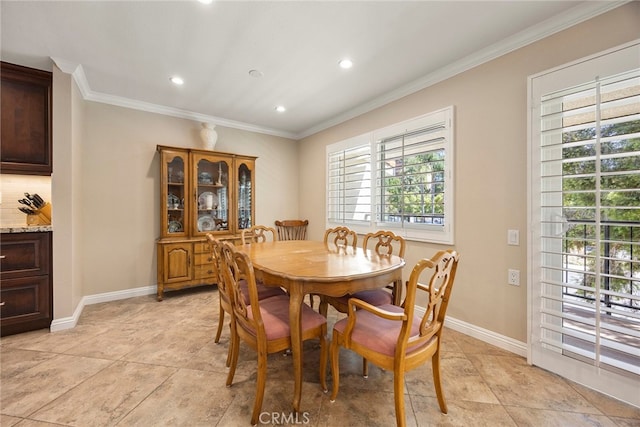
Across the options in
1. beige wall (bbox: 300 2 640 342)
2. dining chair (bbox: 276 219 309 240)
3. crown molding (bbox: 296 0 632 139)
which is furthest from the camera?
dining chair (bbox: 276 219 309 240)

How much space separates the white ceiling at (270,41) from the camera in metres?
1.84

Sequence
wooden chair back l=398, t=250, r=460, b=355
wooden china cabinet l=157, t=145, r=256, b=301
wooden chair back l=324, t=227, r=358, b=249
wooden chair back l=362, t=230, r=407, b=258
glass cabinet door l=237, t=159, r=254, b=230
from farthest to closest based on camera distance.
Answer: glass cabinet door l=237, t=159, r=254, b=230 → wooden china cabinet l=157, t=145, r=256, b=301 → wooden chair back l=324, t=227, r=358, b=249 → wooden chair back l=362, t=230, r=407, b=258 → wooden chair back l=398, t=250, r=460, b=355

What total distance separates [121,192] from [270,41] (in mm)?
2781

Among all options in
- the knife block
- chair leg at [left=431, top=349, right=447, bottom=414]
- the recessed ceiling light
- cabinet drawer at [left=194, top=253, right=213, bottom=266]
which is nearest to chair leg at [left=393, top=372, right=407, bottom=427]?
chair leg at [left=431, top=349, right=447, bottom=414]

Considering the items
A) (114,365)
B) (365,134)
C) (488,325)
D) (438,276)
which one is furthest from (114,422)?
(365,134)

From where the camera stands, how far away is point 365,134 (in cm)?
354

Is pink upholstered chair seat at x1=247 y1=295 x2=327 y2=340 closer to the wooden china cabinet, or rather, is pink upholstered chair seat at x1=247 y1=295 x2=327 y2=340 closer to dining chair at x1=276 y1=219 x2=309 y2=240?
the wooden china cabinet

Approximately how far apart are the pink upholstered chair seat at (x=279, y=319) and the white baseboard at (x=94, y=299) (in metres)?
2.26

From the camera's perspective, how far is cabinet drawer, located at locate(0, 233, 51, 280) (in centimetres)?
240

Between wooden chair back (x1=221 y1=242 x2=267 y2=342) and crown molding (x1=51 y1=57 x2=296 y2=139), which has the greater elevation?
crown molding (x1=51 y1=57 x2=296 y2=139)

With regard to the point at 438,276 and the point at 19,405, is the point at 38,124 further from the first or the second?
the point at 438,276

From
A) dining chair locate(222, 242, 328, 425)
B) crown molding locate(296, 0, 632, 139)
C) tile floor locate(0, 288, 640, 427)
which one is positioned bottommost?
tile floor locate(0, 288, 640, 427)

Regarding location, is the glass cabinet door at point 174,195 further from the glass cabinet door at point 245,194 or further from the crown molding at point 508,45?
the crown molding at point 508,45

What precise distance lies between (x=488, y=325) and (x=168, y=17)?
143 inches
